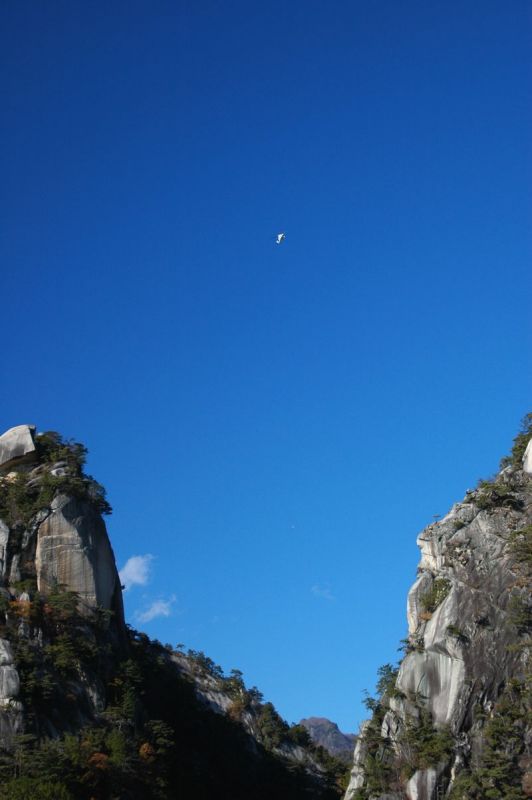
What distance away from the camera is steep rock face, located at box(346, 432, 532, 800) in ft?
189

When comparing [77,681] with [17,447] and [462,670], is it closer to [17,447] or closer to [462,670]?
[17,447]

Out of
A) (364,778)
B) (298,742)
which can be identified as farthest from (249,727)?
(364,778)

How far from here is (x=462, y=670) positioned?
6072cm

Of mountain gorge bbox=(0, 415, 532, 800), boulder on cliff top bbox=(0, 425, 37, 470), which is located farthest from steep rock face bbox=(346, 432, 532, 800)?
boulder on cliff top bbox=(0, 425, 37, 470)

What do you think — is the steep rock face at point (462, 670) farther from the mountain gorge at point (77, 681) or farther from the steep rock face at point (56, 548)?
the steep rock face at point (56, 548)

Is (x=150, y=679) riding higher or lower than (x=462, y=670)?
higher

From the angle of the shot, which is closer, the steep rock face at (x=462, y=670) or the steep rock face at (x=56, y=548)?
the steep rock face at (x=56, y=548)

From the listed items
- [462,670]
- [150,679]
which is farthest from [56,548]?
[462,670]

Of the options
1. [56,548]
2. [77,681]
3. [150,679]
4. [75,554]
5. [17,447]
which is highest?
[17,447]

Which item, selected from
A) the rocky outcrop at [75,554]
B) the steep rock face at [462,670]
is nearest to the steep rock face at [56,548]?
the rocky outcrop at [75,554]

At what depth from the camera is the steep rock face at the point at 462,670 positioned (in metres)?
57.6

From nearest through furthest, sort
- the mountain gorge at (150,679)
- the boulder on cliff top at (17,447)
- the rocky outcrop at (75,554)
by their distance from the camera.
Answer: the mountain gorge at (150,679), the rocky outcrop at (75,554), the boulder on cliff top at (17,447)

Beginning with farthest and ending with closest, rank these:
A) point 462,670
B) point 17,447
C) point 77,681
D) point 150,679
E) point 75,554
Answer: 1. point 150,679
2. point 17,447
3. point 75,554
4. point 462,670
5. point 77,681

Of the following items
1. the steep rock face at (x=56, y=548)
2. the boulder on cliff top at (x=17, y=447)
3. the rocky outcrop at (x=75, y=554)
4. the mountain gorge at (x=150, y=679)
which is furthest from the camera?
the boulder on cliff top at (x=17, y=447)
